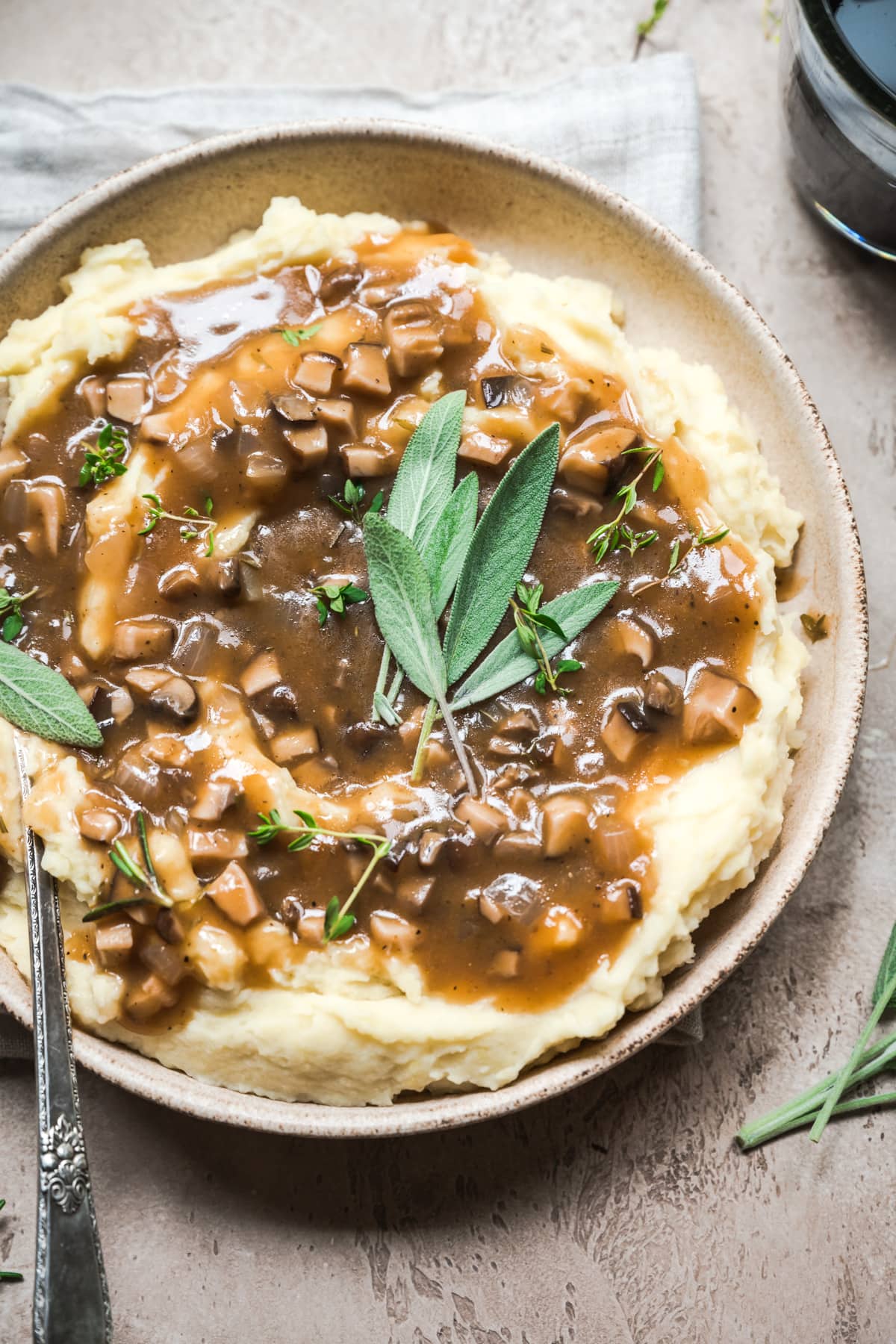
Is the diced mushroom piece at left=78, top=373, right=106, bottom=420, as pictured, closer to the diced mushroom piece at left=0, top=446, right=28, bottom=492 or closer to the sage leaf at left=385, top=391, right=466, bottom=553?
the diced mushroom piece at left=0, top=446, right=28, bottom=492

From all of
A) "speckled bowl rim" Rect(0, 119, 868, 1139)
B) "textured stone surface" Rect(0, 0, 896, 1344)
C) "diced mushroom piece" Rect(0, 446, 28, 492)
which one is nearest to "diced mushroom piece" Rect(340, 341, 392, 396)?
"speckled bowl rim" Rect(0, 119, 868, 1139)

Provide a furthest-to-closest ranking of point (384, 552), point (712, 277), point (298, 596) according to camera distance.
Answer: point (712, 277) < point (298, 596) < point (384, 552)

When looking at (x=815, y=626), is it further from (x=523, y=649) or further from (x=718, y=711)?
(x=523, y=649)

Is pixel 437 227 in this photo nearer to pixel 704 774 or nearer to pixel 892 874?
pixel 704 774

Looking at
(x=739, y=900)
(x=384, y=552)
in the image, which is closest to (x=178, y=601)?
(x=384, y=552)

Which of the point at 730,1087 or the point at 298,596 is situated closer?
the point at 298,596

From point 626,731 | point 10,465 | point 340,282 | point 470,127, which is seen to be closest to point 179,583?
point 10,465
